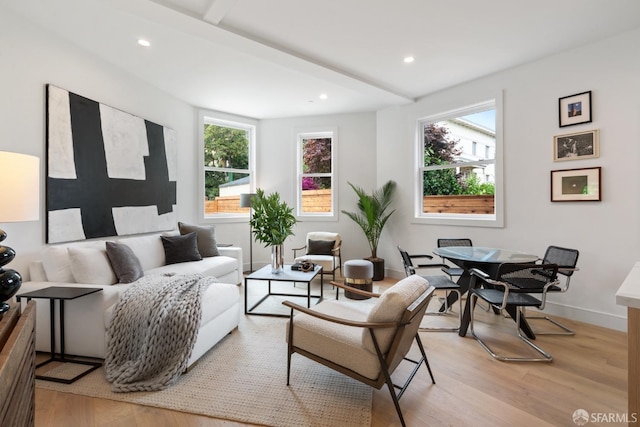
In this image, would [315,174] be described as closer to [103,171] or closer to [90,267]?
[103,171]

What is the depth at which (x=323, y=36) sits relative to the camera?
300 centimetres

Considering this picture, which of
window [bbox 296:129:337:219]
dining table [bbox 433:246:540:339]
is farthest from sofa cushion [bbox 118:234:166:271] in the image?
dining table [bbox 433:246:540:339]

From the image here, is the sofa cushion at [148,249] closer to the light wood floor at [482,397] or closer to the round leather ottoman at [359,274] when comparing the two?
the light wood floor at [482,397]

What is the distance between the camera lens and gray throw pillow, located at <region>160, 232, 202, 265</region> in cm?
385

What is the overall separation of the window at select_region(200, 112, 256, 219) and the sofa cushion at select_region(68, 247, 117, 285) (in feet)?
7.63

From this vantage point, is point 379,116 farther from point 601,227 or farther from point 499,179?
point 601,227

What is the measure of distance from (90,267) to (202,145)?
9.62ft

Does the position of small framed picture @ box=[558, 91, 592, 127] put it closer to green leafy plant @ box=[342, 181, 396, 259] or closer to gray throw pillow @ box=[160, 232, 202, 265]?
green leafy plant @ box=[342, 181, 396, 259]

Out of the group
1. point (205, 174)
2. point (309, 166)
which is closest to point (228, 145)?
point (205, 174)

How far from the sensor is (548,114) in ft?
11.1

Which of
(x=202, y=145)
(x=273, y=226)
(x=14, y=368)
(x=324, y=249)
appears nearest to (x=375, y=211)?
(x=324, y=249)

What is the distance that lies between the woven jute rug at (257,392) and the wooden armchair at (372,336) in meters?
0.18

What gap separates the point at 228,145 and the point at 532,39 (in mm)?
4569

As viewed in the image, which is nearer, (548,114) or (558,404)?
(558,404)
